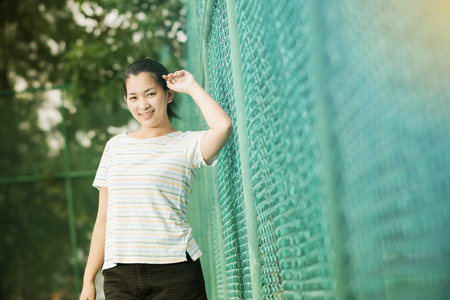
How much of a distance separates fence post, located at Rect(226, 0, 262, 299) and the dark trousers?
0.88 feet

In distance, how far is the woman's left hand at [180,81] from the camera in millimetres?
2078

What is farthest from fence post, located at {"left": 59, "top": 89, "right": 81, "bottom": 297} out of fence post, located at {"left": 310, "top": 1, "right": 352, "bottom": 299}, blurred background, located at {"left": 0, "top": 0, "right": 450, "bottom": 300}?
fence post, located at {"left": 310, "top": 1, "right": 352, "bottom": 299}

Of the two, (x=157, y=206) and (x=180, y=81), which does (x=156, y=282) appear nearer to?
(x=157, y=206)

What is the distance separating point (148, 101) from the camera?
84.8 inches

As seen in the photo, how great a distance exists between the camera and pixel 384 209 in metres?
0.79

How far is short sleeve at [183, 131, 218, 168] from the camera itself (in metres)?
1.97

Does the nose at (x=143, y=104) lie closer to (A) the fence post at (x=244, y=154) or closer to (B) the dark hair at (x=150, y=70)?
(B) the dark hair at (x=150, y=70)

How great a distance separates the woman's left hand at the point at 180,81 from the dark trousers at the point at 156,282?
1.95 feet

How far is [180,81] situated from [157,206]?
453 mm

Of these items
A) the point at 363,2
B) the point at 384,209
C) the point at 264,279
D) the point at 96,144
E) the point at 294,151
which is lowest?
the point at 264,279

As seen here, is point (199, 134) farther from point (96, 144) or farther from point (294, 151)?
point (96, 144)

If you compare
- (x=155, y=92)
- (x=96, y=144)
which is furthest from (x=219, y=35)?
(x=96, y=144)

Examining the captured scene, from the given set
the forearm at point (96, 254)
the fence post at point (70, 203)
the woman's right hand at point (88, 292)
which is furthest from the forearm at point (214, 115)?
the fence post at point (70, 203)

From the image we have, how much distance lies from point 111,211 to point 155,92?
45 cm
